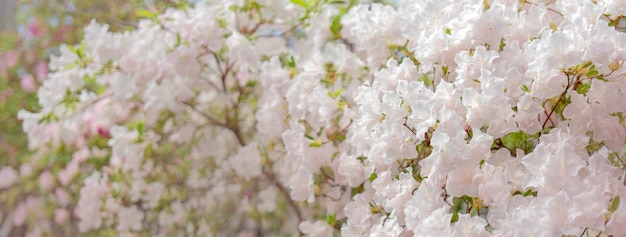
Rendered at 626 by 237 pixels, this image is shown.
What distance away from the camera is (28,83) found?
2463 millimetres

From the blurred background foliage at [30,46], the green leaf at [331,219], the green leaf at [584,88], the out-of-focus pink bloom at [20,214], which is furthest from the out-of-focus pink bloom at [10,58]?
the green leaf at [584,88]

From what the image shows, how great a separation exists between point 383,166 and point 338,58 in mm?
304

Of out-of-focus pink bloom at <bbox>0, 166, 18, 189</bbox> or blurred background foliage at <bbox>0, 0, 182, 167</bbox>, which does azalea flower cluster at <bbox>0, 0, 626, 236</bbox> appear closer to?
out-of-focus pink bloom at <bbox>0, 166, 18, 189</bbox>

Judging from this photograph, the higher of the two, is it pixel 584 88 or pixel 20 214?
pixel 584 88

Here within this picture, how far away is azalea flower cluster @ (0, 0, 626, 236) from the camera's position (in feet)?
2.57

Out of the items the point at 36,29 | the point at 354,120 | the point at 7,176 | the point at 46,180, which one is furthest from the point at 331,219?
the point at 36,29

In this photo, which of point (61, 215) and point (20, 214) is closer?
point (61, 215)

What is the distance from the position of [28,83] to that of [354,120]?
1.78 meters

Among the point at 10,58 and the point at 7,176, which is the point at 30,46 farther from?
the point at 7,176

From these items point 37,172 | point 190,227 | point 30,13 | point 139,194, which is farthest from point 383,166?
point 30,13

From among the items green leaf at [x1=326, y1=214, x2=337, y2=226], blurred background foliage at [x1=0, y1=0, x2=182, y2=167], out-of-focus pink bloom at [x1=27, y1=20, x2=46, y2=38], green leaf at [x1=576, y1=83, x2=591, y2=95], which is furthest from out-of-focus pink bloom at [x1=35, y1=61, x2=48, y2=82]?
green leaf at [x1=576, y1=83, x2=591, y2=95]

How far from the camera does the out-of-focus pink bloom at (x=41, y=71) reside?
2451mm

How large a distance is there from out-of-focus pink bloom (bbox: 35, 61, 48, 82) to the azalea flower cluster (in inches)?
14.1

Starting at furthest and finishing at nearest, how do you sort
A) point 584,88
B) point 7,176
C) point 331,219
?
point 7,176 → point 331,219 → point 584,88
